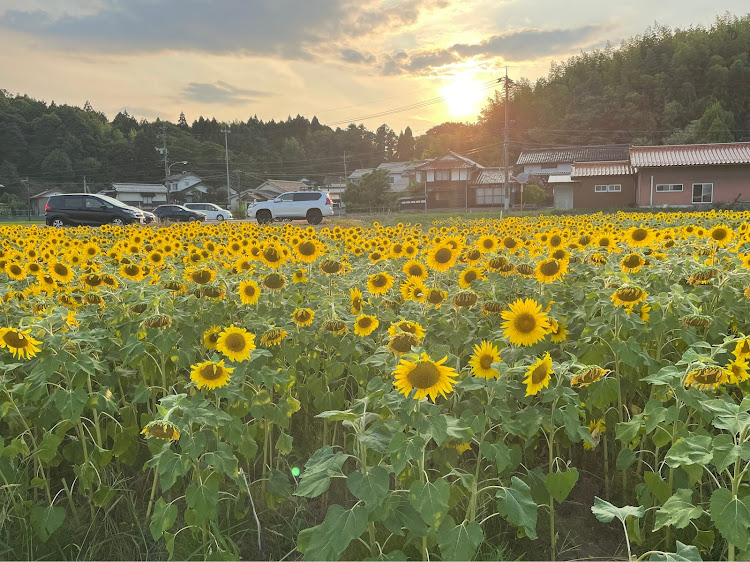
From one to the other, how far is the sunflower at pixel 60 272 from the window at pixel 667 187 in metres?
36.3

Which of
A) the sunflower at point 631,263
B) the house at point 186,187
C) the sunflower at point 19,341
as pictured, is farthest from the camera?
the house at point 186,187

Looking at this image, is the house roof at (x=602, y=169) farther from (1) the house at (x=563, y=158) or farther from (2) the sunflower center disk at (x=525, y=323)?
(2) the sunflower center disk at (x=525, y=323)

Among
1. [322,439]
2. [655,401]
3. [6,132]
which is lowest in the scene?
[322,439]

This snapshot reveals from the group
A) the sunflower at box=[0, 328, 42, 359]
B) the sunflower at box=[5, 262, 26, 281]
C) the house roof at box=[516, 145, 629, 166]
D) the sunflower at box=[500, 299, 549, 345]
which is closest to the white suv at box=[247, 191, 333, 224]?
the sunflower at box=[5, 262, 26, 281]

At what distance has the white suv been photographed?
27.3 m

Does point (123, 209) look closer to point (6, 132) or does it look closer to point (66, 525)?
point (66, 525)

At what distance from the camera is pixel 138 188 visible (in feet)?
240

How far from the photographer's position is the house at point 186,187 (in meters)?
75.3

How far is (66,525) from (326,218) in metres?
27.0

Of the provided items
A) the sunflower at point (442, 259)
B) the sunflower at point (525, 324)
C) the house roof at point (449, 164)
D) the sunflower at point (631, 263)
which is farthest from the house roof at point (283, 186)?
the sunflower at point (525, 324)

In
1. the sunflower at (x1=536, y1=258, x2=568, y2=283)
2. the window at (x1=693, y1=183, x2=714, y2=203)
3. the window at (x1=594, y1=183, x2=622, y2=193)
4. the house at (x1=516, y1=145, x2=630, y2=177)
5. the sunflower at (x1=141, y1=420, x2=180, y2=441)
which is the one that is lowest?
the sunflower at (x1=141, y1=420, x2=180, y2=441)

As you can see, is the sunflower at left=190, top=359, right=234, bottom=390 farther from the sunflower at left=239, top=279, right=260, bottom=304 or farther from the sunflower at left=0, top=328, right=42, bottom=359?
the sunflower at left=239, top=279, right=260, bottom=304

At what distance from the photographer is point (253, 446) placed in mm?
2287

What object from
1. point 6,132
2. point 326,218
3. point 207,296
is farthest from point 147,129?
point 207,296
